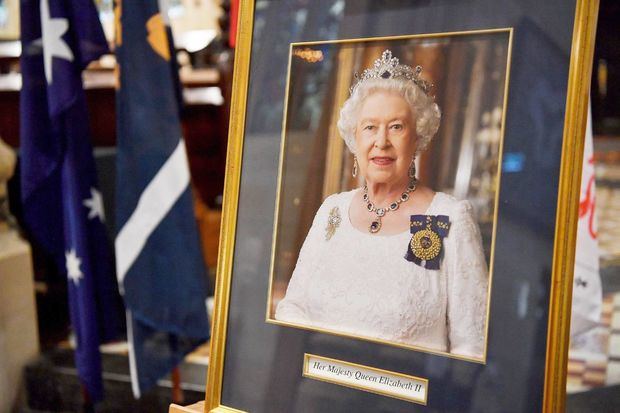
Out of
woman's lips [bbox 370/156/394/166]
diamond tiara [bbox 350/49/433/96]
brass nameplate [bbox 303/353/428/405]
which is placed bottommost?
brass nameplate [bbox 303/353/428/405]

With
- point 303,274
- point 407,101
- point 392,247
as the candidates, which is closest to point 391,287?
point 392,247

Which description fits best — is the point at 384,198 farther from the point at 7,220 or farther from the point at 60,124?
the point at 7,220

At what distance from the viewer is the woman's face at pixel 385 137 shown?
3.14ft

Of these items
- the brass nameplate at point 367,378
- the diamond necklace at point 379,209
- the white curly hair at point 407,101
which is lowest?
the brass nameplate at point 367,378

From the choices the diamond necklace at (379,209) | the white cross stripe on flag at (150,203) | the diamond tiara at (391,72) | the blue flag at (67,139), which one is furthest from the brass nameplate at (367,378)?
the blue flag at (67,139)

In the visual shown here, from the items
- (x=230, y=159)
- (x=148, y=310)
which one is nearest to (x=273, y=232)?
(x=230, y=159)

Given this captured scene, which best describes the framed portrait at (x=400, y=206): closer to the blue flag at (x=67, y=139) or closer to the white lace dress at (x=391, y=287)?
the white lace dress at (x=391, y=287)

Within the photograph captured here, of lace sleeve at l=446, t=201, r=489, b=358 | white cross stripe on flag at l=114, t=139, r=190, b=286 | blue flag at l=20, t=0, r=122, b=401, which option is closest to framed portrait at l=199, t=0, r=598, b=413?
lace sleeve at l=446, t=201, r=489, b=358

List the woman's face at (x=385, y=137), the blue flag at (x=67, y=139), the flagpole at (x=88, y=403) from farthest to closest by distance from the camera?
the flagpole at (x=88, y=403)
the blue flag at (x=67, y=139)
the woman's face at (x=385, y=137)

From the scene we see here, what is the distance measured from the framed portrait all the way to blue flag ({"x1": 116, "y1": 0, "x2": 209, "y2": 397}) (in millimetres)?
956

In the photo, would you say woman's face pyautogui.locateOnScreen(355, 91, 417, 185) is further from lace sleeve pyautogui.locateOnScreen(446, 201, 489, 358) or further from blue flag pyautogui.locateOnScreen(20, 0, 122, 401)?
blue flag pyautogui.locateOnScreen(20, 0, 122, 401)

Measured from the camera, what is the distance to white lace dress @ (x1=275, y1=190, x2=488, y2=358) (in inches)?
35.4

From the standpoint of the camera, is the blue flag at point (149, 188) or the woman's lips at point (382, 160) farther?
the blue flag at point (149, 188)

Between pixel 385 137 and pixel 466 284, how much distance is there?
0.26 m
